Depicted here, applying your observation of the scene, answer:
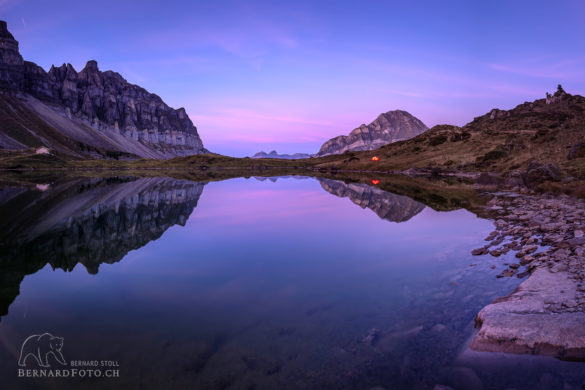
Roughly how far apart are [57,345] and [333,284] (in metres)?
10.8

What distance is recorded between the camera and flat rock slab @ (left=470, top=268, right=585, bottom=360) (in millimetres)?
9266

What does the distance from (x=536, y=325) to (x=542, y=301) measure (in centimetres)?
211

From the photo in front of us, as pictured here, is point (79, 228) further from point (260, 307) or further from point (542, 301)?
point (542, 301)

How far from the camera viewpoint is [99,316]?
1207cm

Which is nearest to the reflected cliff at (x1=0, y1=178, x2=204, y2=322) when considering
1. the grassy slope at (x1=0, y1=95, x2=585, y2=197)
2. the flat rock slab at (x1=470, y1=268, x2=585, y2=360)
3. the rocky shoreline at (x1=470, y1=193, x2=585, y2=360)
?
the flat rock slab at (x1=470, y1=268, x2=585, y2=360)

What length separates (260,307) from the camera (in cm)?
1323

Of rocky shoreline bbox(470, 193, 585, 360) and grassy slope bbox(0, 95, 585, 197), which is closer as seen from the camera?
rocky shoreline bbox(470, 193, 585, 360)

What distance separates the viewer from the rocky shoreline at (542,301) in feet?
30.9

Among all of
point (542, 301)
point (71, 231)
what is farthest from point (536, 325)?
point (71, 231)

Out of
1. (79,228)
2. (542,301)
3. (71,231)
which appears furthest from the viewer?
(79,228)

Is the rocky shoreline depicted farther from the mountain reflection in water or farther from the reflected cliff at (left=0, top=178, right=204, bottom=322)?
the reflected cliff at (left=0, top=178, right=204, bottom=322)

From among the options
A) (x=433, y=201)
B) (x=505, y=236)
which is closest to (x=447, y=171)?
(x=433, y=201)

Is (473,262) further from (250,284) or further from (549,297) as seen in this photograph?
(250,284)

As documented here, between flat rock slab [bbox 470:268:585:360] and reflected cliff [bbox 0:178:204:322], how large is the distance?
16768mm
